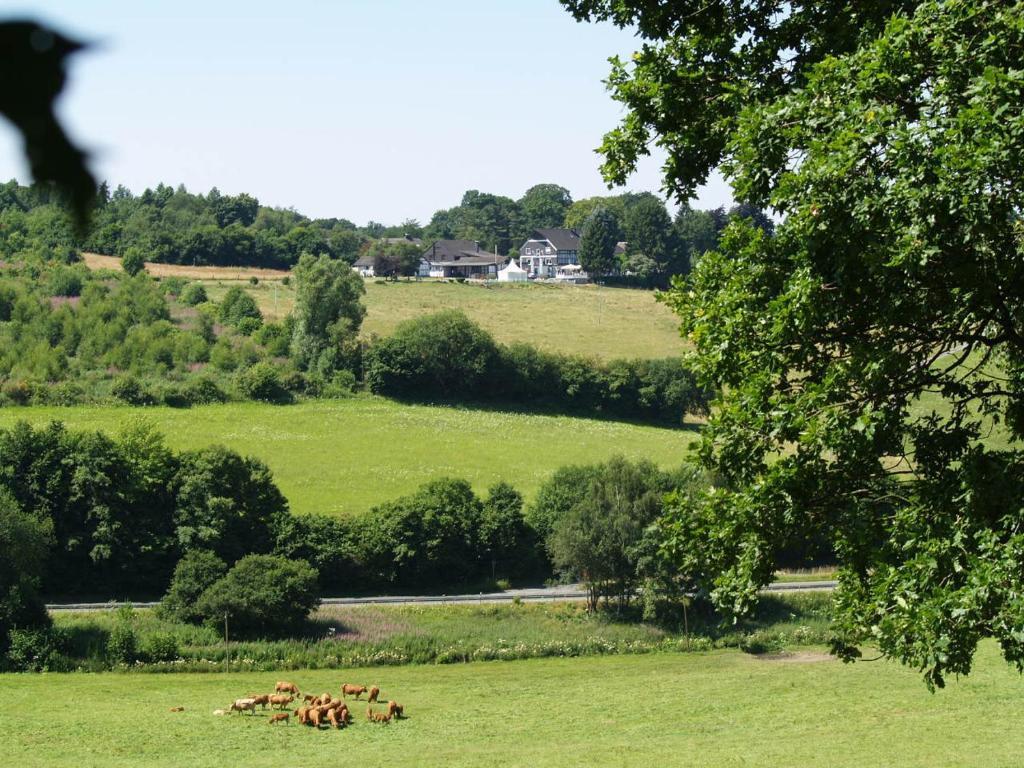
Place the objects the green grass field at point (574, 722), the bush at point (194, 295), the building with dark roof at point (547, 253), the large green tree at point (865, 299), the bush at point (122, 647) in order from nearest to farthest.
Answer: the large green tree at point (865, 299) → the green grass field at point (574, 722) → the bush at point (122, 647) → the bush at point (194, 295) → the building with dark roof at point (547, 253)

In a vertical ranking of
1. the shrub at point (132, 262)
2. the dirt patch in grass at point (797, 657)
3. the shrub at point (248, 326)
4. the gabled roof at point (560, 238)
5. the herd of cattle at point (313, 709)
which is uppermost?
the gabled roof at point (560, 238)

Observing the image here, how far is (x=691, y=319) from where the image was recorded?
13.1 meters

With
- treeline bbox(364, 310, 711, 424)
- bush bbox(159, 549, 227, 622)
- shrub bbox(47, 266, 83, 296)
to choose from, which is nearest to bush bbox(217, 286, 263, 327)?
shrub bbox(47, 266, 83, 296)

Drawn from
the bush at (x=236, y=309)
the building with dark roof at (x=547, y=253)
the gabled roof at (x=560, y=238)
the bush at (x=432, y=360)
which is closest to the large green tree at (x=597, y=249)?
the building with dark roof at (x=547, y=253)

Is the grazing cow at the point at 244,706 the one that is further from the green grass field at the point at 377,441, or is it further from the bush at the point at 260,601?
the green grass field at the point at 377,441

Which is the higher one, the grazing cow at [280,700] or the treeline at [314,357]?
the treeline at [314,357]

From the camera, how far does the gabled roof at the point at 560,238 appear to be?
600 ft

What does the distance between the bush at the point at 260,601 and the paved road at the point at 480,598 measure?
216 inches

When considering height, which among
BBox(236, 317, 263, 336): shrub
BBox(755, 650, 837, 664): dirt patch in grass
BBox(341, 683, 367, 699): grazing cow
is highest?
BBox(236, 317, 263, 336): shrub

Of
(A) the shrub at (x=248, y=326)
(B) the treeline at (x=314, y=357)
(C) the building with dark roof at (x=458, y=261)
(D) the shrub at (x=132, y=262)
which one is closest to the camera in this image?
(B) the treeline at (x=314, y=357)

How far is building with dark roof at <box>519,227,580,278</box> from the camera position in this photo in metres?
182

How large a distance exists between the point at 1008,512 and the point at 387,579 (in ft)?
155

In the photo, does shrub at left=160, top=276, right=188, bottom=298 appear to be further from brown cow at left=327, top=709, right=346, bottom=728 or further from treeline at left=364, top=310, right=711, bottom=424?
brown cow at left=327, top=709, right=346, bottom=728

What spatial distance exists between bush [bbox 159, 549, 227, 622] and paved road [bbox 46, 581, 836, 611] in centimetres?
320
